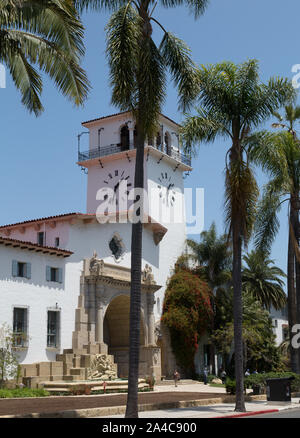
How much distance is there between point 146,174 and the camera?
160 feet

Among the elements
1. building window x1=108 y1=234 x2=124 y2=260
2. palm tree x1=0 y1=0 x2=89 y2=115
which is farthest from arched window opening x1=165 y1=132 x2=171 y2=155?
palm tree x1=0 y1=0 x2=89 y2=115

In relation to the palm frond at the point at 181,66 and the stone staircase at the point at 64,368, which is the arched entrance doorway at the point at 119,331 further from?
the palm frond at the point at 181,66

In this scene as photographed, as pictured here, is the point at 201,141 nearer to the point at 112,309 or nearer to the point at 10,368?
the point at 10,368

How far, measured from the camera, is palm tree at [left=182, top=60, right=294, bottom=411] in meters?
23.5

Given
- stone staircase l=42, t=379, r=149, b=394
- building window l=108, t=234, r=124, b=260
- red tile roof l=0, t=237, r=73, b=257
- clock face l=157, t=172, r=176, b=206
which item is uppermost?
clock face l=157, t=172, r=176, b=206

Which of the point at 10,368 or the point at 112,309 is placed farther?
the point at 112,309

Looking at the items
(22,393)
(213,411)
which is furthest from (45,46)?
(22,393)

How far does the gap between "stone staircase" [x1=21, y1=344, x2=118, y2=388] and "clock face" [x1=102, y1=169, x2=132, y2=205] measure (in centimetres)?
1714

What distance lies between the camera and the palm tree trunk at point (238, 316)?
22.1 metres

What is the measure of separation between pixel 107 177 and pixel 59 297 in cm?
1827

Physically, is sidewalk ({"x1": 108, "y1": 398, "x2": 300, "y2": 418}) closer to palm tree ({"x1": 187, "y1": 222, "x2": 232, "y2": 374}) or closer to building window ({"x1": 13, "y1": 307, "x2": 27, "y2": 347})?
building window ({"x1": 13, "y1": 307, "x2": 27, "y2": 347})
